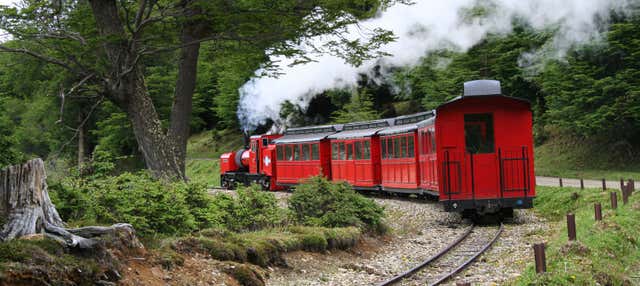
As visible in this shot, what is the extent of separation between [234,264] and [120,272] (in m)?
2.25

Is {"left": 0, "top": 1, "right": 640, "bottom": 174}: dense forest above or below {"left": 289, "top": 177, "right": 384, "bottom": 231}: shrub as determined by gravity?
above

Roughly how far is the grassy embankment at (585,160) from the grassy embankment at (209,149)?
21356 mm

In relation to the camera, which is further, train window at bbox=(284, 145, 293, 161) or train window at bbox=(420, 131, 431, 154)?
train window at bbox=(284, 145, 293, 161)

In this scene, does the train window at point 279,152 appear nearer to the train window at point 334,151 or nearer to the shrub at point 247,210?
the train window at point 334,151

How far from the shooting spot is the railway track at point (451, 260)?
988 centimetres

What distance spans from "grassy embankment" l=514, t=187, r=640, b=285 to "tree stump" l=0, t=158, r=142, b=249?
17.2ft

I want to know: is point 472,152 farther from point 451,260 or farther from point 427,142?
point 451,260

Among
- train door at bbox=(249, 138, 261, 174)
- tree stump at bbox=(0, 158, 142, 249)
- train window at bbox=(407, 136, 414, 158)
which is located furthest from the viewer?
train door at bbox=(249, 138, 261, 174)

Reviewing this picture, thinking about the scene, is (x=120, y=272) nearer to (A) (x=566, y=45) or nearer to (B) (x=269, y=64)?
(B) (x=269, y=64)

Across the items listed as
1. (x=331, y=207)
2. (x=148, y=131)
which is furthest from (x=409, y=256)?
(x=148, y=131)

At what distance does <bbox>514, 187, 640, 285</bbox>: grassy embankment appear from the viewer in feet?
28.1

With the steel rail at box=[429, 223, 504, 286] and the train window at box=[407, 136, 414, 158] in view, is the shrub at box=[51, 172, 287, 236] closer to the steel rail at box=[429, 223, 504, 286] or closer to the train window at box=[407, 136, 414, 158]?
the steel rail at box=[429, 223, 504, 286]

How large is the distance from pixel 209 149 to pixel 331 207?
139 feet

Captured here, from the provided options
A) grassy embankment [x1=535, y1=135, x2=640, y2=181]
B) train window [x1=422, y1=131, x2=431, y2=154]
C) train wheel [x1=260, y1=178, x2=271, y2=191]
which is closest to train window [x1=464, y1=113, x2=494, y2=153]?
train window [x1=422, y1=131, x2=431, y2=154]
